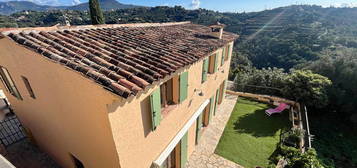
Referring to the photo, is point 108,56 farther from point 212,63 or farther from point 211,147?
point 211,147

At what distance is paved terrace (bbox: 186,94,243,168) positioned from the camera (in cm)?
981

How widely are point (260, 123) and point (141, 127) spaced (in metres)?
12.1

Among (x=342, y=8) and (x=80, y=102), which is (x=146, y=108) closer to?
(x=80, y=102)

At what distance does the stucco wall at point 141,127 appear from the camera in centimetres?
446

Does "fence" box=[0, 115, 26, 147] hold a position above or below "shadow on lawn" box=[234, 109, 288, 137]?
above

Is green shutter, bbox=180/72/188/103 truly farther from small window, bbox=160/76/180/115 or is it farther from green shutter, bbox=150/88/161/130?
green shutter, bbox=150/88/161/130

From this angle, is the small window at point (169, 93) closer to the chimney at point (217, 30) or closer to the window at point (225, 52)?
the chimney at point (217, 30)

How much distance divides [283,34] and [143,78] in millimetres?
80234

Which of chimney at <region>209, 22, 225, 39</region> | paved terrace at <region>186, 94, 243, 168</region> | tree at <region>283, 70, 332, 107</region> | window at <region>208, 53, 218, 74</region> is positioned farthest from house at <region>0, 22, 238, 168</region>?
tree at <region>283, 70, 332, 107</region>

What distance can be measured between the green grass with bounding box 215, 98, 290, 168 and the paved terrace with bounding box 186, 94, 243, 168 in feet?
1.13

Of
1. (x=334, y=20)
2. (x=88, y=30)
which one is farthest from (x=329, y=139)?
(x=334, y=20)

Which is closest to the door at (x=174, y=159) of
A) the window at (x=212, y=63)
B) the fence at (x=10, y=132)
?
the window at (x=212, y=63)

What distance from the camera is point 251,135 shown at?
1245cm

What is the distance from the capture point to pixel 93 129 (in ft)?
16.3
